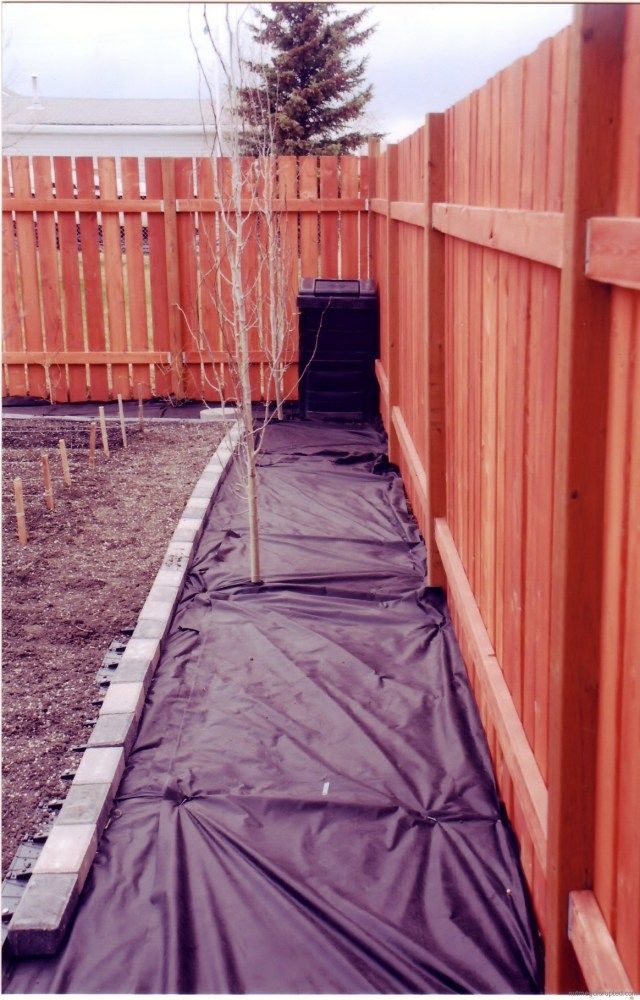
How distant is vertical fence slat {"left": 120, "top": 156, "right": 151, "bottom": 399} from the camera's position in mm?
8727

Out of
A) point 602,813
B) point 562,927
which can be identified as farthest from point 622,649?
point 562,927

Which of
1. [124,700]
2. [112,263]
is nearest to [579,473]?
[124,700]

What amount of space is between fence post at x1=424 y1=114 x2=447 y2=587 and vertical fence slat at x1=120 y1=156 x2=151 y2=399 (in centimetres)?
488

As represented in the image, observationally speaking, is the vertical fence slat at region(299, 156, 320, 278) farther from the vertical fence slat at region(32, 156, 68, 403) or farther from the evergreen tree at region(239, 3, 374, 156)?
the evergreen tree at region(239, 3, 374, 156)

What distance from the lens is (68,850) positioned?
8.34 ft

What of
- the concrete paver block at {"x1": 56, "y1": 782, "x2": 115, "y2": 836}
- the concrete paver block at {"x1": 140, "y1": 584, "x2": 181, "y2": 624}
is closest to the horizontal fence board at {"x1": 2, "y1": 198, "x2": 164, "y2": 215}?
the concrete paver block at {"x1": 140, "y1": 584, "x2": 181, "y2": 624}

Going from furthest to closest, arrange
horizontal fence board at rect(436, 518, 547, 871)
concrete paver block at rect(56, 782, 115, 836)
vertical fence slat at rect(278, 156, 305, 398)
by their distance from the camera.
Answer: vertical fence slat at rect(278, 156, 305, 398) < concrete paver block at rect(56, 782, 115, 836) < horizontal fence board at rect(436, 518, 547, 871)

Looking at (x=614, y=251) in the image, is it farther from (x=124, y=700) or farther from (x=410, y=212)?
(x=410, y=212)

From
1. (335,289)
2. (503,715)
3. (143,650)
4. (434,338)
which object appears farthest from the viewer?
(335,289)

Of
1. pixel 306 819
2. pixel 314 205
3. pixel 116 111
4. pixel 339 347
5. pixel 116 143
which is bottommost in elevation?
pixel 306 819

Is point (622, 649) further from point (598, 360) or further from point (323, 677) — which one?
point (323, 677)

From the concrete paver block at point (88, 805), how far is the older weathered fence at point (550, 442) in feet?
3.82

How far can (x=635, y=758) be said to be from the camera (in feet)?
4.85

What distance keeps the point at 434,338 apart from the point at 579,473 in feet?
8.40
